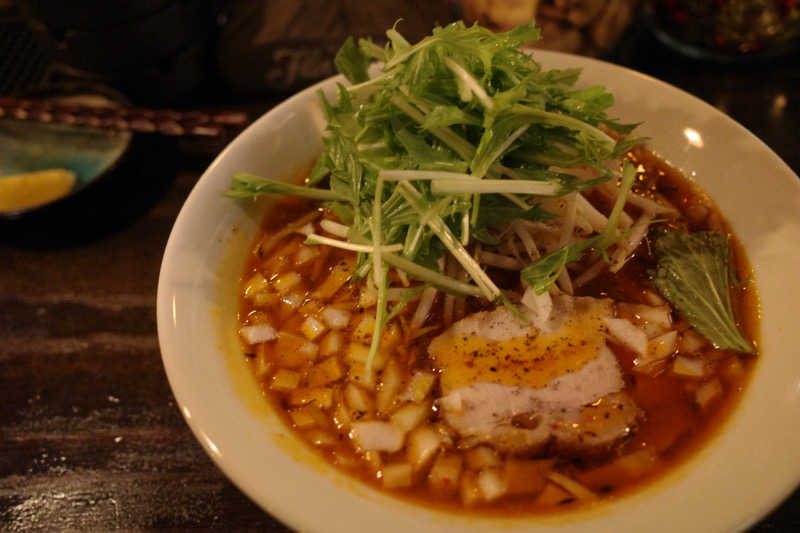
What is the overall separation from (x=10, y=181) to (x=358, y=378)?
1967 millimetres

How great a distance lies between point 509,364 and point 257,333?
81 centimetres

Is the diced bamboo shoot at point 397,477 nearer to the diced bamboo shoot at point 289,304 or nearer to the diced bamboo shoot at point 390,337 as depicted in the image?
the diced bamboo shoot at point 390,337

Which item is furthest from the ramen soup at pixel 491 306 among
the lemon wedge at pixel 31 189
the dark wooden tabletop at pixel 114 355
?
the lemon wedge at pixel 31 189

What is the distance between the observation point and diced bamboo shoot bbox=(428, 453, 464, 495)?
1.55 m

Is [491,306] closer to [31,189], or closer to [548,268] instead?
[548,268]

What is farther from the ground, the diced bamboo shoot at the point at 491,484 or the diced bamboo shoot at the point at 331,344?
the diced bamboo shoot at the point at 331,344

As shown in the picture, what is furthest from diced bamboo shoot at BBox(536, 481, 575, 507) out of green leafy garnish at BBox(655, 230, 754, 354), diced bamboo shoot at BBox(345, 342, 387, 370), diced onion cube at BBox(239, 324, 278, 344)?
diced onion cube at BBox(239, 324, 278, 344)

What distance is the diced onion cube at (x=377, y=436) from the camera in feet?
5.34

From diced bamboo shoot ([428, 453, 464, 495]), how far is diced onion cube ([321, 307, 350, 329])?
535mm

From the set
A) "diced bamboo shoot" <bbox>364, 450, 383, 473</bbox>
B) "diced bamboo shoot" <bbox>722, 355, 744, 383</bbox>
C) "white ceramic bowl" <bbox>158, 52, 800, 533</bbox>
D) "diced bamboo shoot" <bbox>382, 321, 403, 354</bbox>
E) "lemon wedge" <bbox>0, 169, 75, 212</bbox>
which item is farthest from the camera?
"lemon wedge" <bbox>0, 169, 75, 212</bbox>

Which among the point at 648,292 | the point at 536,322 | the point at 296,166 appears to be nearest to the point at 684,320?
the point at 648,292

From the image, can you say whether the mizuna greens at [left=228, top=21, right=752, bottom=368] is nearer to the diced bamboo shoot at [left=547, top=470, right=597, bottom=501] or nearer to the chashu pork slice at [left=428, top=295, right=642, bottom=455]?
the chashu pork slice at [left=428, top=295, right=642, bottom=455]

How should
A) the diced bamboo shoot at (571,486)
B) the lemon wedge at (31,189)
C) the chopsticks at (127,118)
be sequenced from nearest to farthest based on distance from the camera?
the diced bamboo shoot at (571,486)
the lemon wedge at (31,189)
the chopsticks at (127,118)

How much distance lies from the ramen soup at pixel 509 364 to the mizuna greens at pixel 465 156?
0.09m
